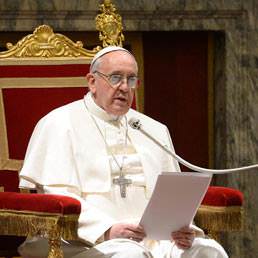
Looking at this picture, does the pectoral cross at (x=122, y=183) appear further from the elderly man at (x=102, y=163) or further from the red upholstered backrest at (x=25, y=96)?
Result: the red upholstered backrest at (x=25, y=96)

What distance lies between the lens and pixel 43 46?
17.9 feet

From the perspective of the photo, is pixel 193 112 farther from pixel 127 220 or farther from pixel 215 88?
pixel 127 220

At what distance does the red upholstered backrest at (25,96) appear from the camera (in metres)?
5.34

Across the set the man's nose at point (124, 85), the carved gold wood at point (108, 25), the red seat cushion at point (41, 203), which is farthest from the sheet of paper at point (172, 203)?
the carved gold wood at point (108, 25)

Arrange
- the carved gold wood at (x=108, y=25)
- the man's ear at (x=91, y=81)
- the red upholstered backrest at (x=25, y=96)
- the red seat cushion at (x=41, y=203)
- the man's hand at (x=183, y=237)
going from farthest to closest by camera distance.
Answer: the carved gold wood at (x=108, y=25)
the red upholstered backrest at (x=25, y=96)
the man's ear at (x=91, y=81)
the man's hand at (x=183, y=237)
the red seat cushion at (x=41, y=203)

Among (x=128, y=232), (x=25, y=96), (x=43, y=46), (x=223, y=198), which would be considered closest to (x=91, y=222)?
(x=128, y=232)

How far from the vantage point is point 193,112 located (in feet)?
23.4

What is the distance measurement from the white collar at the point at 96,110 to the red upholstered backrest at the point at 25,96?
9.8 inches

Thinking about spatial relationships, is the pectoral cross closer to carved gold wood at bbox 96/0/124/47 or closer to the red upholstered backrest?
the red upholstered backrest

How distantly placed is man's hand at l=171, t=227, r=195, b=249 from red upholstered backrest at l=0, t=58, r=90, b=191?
108 centimetres

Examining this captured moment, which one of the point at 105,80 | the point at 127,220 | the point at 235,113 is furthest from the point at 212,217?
the point at 235,113

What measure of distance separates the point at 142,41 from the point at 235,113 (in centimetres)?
80

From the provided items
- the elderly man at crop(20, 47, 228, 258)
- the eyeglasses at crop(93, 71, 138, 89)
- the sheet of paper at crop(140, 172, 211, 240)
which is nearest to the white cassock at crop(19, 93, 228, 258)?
the elderly man at crop(20, 47, 228, 258)

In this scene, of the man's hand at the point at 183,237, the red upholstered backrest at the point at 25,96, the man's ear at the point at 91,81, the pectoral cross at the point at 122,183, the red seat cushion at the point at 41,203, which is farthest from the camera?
the red upholstered backrest at the point at 25,96
